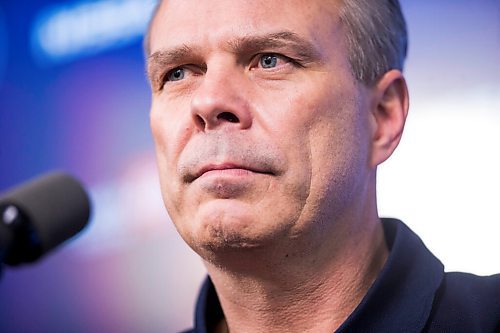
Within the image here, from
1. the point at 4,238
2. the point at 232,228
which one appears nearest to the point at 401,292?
the point at 232,228

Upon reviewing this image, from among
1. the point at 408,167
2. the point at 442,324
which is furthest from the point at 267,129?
the point at 408,167

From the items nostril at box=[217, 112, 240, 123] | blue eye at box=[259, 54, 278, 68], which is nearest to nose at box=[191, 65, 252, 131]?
nostril at box=[217, 112, 240, 123]

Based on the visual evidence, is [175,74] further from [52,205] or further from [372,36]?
[52,205]

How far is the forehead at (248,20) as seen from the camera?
1.64 meters

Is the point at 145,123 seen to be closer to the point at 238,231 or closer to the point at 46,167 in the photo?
the point at 46,167

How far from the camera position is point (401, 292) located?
64.5 inches

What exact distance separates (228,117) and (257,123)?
0.06m

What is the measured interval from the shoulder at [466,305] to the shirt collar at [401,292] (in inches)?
1.3

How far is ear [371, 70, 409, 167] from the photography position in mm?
1771

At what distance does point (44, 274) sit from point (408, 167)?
1.61 metres

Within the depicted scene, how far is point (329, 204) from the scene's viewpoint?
160 centimetres

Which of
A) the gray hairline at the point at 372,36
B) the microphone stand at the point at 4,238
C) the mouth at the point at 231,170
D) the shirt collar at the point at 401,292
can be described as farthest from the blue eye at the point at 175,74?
the microphone stand at the point at 4,238

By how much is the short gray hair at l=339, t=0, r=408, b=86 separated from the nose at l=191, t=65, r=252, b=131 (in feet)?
1.07

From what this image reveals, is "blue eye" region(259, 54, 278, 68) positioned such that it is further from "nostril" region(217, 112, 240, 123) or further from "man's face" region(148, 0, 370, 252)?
"nostril" region(217, 112, 240, 123)
